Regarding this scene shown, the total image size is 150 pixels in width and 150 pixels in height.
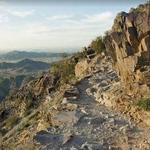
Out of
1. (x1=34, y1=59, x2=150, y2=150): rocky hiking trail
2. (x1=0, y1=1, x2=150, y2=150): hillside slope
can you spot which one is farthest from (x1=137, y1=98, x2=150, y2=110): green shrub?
(x1=34, y1=59, x2=150, y2=150): rocky hiking trail

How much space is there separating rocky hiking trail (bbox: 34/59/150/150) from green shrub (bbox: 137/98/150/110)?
1104 mm

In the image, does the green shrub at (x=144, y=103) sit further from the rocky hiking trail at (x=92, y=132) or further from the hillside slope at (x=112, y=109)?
the rocky hiking trail at (x=92, y=132)

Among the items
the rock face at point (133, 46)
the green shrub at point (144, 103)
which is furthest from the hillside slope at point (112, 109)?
the green shrub at point (144, 103)

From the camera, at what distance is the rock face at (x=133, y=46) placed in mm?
27406

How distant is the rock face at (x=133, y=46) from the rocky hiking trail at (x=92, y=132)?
2.53m

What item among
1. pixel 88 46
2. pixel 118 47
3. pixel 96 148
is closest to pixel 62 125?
pixel 96 148

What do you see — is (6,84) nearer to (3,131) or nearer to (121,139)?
(3,131)

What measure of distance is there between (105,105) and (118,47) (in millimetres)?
3989

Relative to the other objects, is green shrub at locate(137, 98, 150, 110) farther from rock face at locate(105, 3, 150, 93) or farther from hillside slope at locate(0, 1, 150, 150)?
rock face at locate(105, 3, 150, 93)

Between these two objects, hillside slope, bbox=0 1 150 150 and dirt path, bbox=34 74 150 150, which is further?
hillside slope, bbox=0 1 150 150

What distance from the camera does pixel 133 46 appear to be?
28.9 m

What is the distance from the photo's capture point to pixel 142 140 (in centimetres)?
2241

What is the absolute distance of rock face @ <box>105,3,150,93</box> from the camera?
27.4 meters

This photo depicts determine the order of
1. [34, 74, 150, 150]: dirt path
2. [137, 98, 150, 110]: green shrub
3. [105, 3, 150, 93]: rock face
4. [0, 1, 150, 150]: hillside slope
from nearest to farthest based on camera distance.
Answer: [34, 74, 150, 150]: dirt path < [0, 1, 150, 150]: hillside slope < [137, 98, 150, 110]: green shrub < [105, 3, 150, 93]: rock face
